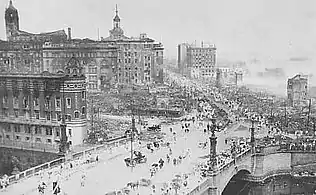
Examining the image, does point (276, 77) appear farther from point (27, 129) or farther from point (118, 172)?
point (118, 172)

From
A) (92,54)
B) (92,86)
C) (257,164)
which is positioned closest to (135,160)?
(257,164)

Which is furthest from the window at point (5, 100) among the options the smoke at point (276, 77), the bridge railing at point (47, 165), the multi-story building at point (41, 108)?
the smoke at point (276, 77)

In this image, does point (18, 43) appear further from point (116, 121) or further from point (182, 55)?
point (182, 55)

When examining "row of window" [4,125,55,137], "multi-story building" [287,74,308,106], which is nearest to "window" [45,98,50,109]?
"row of window" [4,125,55,137]

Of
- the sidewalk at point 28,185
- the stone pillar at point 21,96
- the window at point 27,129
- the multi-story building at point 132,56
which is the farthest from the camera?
the multi-story building at point 132,56

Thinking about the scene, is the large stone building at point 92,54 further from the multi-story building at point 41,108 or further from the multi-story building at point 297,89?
the multi-story building at point 297,89

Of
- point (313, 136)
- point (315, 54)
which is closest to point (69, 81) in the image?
point (313, 136)
